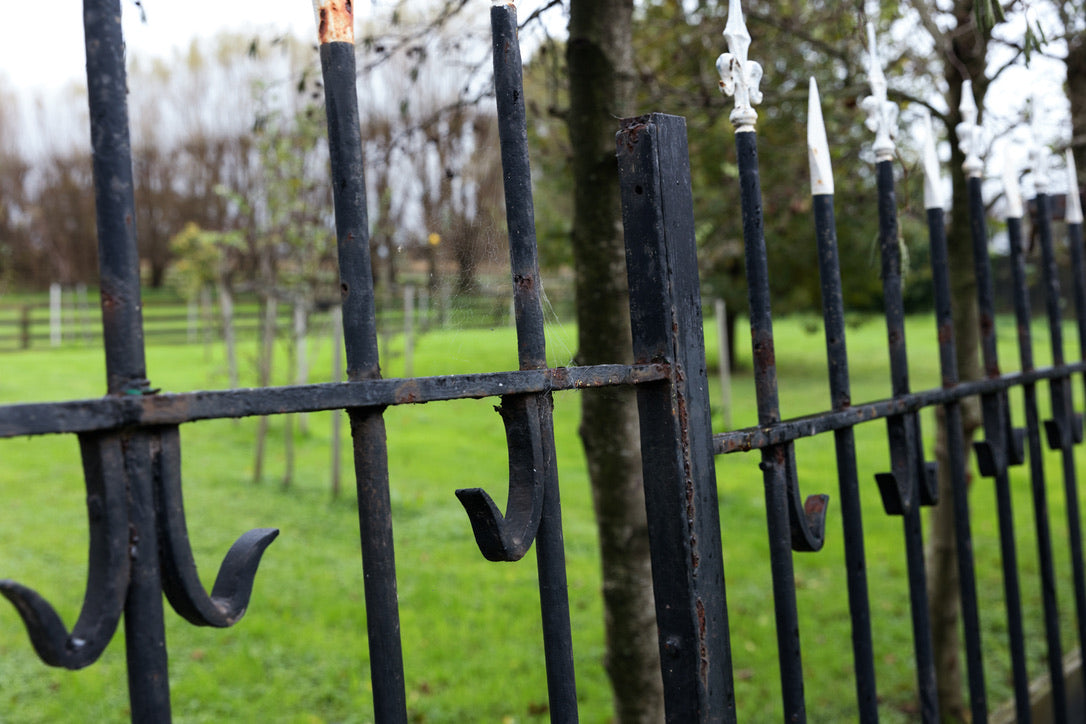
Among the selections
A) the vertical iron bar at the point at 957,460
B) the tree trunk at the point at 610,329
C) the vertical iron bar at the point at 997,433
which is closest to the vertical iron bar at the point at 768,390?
the vertical iron bar at the point at 957,460

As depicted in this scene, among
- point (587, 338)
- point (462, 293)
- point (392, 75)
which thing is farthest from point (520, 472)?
point (392, 75)

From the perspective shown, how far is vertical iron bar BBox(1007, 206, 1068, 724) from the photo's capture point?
198 centimetres

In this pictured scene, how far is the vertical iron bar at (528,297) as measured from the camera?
0.96m

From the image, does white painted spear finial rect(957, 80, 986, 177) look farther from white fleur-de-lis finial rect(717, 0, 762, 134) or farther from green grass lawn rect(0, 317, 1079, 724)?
green grass lawn rect(0, 317, 1079, 724)

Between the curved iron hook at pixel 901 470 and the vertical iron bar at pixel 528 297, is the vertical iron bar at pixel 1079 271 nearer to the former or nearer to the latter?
the curved iron hook at pixel 901 470

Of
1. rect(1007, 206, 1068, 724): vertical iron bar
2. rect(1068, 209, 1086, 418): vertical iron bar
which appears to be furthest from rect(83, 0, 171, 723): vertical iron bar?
rect(1068, 209, 1086, 418): vertical iron bar

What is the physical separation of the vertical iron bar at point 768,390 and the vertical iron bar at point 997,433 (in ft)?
2.42

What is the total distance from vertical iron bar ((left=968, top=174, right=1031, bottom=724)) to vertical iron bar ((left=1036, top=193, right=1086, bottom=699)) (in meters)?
0.35

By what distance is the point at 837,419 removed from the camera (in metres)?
1.33

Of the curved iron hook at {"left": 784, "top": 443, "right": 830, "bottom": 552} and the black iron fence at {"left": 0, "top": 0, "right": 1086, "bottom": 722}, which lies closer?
the black iron fence at {"left": 0, "top": 0, "right": 1086, "bottom": 722}

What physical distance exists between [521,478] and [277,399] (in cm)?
30

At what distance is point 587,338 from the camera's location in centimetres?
234

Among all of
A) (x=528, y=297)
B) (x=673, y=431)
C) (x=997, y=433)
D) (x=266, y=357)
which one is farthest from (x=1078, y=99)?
(x=266, y=357)

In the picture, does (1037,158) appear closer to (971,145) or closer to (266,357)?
(971,145)
